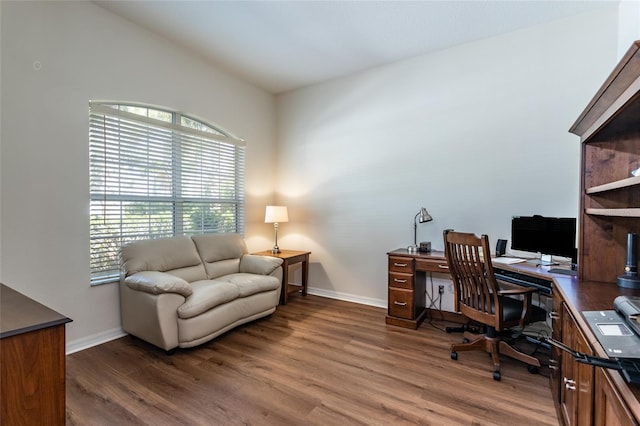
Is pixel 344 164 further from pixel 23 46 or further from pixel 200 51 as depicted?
pixel 23 46

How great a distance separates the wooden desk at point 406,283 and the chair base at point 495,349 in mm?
674

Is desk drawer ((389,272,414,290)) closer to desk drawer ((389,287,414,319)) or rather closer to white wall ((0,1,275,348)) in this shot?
desk drawer ((389,287,414,319))

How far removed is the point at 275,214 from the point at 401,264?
72.3 inches

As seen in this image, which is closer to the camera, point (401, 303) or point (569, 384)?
point (569, 384)

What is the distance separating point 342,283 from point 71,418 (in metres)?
2.97

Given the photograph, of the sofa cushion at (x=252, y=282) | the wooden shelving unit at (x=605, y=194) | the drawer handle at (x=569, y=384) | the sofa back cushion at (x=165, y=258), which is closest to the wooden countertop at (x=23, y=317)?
the sofa back cushion at (x=165, y=258)

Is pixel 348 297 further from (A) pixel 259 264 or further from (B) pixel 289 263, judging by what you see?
(A) pixel 259 264

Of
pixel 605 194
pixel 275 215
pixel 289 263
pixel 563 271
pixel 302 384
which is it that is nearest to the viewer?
pixel 605 194

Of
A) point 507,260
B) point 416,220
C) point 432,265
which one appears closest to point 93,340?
point 432,265

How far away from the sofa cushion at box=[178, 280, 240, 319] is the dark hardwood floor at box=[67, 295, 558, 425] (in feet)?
1.24

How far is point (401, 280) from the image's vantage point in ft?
10.6

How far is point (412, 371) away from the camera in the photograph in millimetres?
2318

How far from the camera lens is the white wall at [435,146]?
284cm

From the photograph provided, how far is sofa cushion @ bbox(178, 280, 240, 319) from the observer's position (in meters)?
2.50
